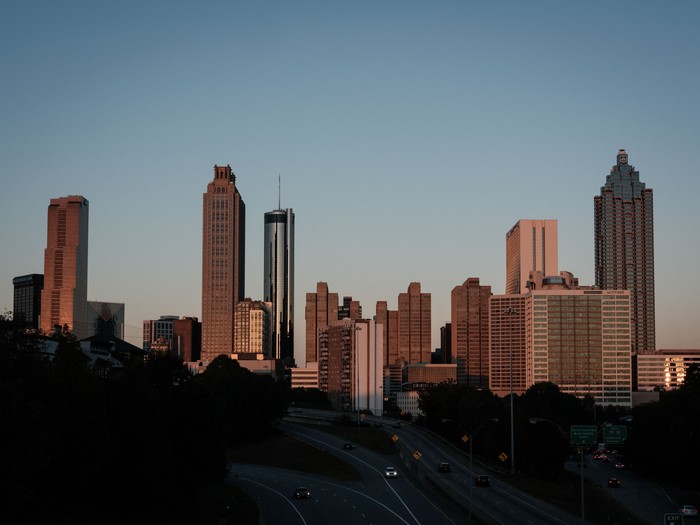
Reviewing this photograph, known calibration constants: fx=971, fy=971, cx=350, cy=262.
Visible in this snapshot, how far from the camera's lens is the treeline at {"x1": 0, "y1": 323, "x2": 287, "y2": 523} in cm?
5931

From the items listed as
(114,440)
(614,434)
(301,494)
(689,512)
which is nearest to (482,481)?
(301,494)

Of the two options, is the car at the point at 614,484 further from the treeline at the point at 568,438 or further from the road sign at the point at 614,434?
the road sign at the point at 614,434

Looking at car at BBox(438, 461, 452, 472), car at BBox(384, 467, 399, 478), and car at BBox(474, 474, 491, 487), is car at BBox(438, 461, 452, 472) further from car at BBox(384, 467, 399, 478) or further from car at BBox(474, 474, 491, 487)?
car at BBox(474, 474, 491, 487)

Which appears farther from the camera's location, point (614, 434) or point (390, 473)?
point (390, 473)

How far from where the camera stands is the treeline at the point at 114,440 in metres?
59.3

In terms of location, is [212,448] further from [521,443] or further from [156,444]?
[521,443]

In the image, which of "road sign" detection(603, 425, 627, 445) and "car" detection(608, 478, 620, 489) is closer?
"road sign" detection(603, 425, 627, 445)

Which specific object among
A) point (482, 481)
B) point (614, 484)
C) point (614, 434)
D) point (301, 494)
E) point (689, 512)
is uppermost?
point (614, 434)

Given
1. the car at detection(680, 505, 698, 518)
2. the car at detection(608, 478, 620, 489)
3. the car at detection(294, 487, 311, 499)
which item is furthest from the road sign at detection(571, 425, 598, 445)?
the car at detection(608, 478, 620, 489)

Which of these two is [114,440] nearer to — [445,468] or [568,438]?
[445,468]

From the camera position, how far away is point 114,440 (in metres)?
68.6

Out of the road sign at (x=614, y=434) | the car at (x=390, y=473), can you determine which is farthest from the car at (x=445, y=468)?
the road sign at (x=614, y=434)

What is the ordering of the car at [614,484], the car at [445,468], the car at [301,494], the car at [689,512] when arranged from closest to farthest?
the car at [689,512]
the car at [301,494]
the car at [614,484]
the car at [445,468]

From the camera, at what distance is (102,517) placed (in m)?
66.1
